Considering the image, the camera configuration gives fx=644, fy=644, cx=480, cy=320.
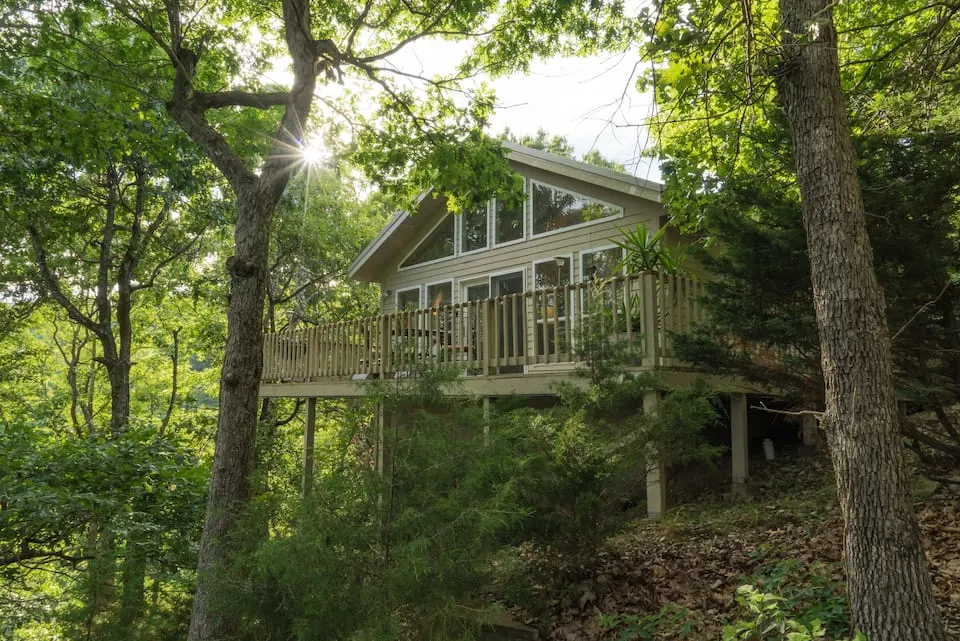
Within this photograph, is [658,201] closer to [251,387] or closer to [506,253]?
[506,253]

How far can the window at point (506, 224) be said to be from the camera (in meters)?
11.8

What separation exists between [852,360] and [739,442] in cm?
471

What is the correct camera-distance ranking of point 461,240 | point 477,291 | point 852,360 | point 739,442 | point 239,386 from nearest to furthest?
point 852,360 → point 239,386 → point 739,442 → point 477,291 → point 461,240

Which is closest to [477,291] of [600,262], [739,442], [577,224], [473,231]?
[473,231]

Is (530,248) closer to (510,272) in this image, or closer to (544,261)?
(544,261)

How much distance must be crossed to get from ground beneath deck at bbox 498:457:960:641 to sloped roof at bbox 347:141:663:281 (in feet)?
15.5

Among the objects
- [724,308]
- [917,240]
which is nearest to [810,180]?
[917,240]

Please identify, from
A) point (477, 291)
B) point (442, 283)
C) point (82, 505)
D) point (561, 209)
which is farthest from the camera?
point (442, 283)

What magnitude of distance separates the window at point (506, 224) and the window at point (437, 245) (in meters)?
1.27

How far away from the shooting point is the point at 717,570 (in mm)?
4699

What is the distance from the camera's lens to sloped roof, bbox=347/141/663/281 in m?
9.22

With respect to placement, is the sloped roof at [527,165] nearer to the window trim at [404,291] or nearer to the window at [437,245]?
the window at [437,245]

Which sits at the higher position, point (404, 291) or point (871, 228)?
point (404, 291)

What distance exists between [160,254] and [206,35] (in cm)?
832
